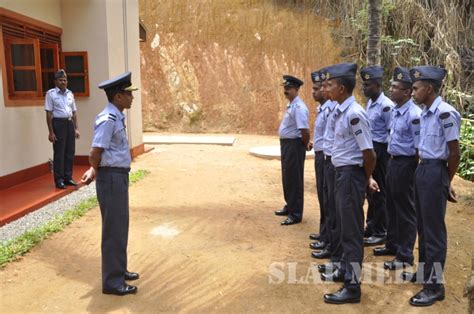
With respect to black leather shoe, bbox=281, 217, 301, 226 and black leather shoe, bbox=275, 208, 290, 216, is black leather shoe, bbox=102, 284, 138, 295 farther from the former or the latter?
black leather shoe, bbox=275, 208, 290, 216

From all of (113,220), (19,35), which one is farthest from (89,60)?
(113,220)

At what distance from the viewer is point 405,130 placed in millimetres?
4141

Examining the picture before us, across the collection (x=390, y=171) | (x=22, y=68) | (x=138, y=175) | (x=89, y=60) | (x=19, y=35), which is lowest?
(x=138, y=175)

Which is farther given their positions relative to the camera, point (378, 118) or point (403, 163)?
point (378, 118)

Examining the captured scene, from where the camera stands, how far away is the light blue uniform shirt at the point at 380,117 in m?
4.74

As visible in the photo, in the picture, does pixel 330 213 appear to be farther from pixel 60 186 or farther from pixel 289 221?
pixel 60 186

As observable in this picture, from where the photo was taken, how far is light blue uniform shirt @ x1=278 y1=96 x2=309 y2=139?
533 cm

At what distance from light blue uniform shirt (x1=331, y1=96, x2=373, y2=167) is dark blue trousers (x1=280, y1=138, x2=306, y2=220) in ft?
6.09

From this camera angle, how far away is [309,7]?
16.9 meters

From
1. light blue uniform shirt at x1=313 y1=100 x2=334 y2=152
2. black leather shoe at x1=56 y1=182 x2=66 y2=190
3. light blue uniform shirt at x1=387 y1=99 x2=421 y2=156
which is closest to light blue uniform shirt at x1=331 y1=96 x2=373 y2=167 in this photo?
light blue uniform shirt at x1=387 y1=99 x2=421 y2=156

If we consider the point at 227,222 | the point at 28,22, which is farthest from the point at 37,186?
the point at 227,222

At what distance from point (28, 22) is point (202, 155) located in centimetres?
512

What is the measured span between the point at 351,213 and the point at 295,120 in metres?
2.09

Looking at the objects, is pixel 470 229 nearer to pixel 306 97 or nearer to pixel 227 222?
pixel 227 222
